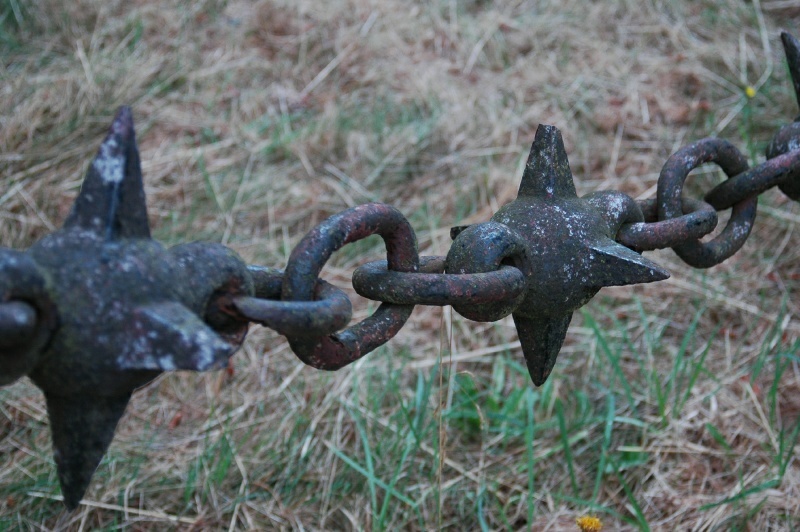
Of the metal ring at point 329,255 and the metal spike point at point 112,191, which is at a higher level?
the metal spike point at point 112,191

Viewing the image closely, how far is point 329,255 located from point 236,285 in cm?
11

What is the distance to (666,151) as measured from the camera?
2932 millimetres

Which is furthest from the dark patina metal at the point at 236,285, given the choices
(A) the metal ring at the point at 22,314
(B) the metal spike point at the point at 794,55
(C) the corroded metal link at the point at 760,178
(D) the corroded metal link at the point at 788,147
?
(B) the metal spike point at the point at 794,55

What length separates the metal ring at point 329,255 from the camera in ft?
2.66

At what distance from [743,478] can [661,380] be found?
13.3 inches

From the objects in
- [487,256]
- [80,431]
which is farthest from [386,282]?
[80,431]

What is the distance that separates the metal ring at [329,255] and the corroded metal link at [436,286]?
0.06ft

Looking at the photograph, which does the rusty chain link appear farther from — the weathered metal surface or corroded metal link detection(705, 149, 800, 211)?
corroded metal link detection(705, 149, 800, 211)

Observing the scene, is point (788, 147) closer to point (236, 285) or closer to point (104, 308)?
point (236, 285)

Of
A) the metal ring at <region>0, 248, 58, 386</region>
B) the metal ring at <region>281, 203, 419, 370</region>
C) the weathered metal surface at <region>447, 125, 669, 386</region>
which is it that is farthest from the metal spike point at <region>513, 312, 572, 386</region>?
the metal ring at <region>0, 248, 58, 386</region>

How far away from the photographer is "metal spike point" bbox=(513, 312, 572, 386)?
1.07 metres

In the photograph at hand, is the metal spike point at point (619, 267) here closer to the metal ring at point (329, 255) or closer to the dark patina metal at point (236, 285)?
the dark patina metal at point (236, 285)

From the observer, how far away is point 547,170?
1.05 metres

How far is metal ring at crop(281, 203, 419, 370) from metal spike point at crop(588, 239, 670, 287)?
0.24 m
